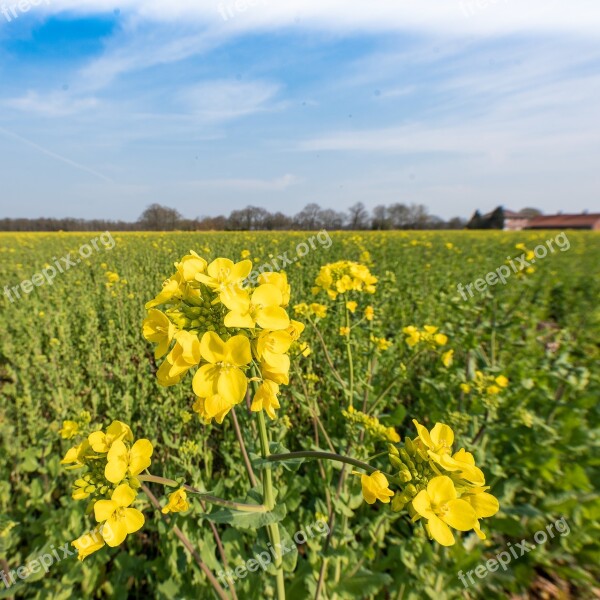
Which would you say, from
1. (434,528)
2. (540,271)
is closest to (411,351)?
(434,528)

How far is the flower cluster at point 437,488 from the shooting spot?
35.9 inches

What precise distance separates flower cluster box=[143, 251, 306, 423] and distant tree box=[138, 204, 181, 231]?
3916cm

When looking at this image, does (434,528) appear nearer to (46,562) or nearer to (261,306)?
(261,306)

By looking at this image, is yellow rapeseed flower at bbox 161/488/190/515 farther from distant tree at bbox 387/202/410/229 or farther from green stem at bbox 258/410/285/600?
distant tree at bbox 387/202/410/229

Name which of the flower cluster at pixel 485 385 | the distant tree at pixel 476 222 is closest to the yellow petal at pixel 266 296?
the flower cluster at pixel 485 385

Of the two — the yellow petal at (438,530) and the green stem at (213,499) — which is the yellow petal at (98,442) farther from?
the yellow petal at (438,530)

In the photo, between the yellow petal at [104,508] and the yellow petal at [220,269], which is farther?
the yellow petal at [220,269]

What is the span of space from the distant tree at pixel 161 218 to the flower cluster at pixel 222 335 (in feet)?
128

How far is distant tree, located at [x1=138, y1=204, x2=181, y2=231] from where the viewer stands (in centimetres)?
3741

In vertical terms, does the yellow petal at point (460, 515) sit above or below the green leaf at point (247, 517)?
above

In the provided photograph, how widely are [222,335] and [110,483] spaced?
0.63 metres

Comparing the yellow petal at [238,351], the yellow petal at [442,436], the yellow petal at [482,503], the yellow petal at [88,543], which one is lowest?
the yellow petal at [88,543]

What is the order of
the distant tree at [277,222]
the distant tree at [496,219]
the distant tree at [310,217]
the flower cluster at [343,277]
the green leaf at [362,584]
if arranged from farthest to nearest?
the distant tree at [496,219], the distant tree at [277,222], the distant tree at [310,217], the flower cluster at [343,277], the green leaf at [362,584]

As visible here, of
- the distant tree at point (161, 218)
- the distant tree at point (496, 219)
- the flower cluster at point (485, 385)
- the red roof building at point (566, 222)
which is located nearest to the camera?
the flower cluster at point (485, 385)
